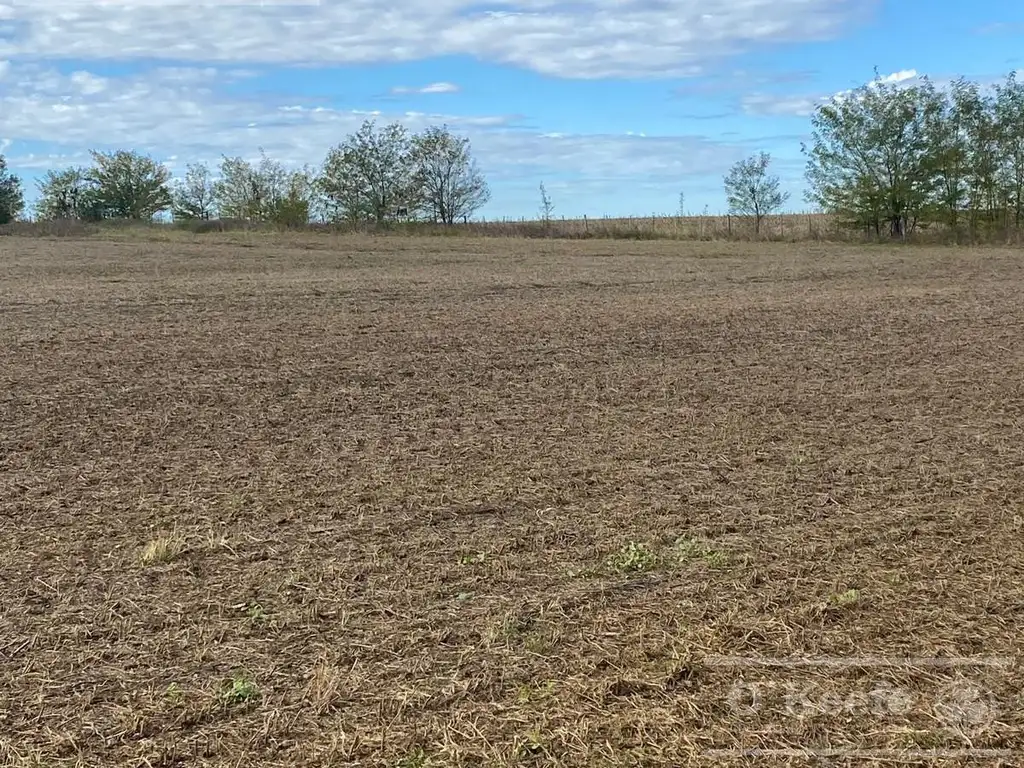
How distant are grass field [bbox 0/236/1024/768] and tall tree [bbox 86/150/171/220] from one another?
1936 inches

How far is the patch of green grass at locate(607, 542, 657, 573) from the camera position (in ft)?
13.2

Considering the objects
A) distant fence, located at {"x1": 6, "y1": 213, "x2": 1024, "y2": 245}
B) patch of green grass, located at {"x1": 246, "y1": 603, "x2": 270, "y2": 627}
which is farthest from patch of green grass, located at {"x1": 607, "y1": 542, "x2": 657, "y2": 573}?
distant fence, located at {"x1": 6, "y1": 213, "x2": 1024, "y2": 245}

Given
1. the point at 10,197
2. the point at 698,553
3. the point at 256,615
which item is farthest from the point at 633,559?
the point at 10,197

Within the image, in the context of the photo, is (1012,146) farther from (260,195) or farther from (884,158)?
(260,195)

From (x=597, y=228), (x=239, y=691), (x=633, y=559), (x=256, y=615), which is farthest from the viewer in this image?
(x=597, y=228)

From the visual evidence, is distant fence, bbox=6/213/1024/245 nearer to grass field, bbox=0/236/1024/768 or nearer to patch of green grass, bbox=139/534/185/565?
grass field, bbox=0/236/1024/768

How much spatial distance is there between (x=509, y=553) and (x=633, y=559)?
563 millimetres

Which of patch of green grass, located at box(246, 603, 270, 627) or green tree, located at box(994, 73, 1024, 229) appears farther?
green tree, located at box(994, 73, 1024, 229)

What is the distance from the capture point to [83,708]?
2.95m

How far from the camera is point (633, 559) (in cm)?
408

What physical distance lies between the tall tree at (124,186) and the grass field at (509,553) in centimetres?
4918

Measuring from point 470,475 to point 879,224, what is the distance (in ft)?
99.6

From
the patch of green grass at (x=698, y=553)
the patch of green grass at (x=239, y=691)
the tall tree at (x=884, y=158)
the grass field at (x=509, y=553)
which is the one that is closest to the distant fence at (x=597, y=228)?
the tall tree at (x=884, y=158)

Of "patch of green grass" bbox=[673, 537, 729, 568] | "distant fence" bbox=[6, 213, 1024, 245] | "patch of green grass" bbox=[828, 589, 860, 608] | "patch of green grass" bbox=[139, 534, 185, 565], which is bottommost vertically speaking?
"patch of green grass" bbox=[828, 589, 860, 608]
